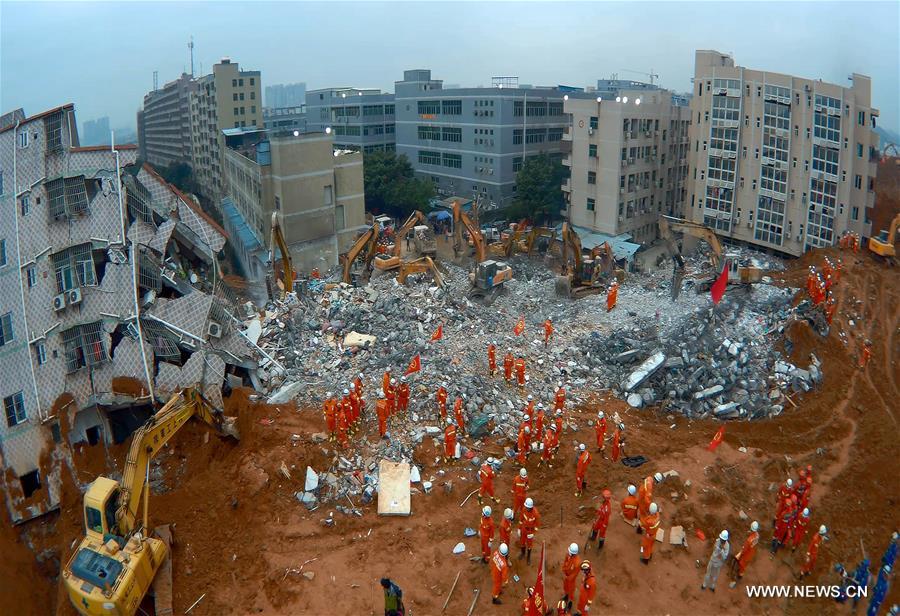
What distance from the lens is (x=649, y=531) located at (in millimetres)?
11289

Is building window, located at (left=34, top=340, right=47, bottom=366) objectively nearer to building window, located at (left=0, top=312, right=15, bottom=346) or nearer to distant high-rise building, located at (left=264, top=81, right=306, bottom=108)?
building window, located at (left=0, top=312, right=15, bottom=346)

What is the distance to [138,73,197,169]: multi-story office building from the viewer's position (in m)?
59.9

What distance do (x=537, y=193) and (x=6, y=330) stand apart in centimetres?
2787

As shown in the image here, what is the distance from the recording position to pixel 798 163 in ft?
87.5

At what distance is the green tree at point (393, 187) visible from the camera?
4159 cm

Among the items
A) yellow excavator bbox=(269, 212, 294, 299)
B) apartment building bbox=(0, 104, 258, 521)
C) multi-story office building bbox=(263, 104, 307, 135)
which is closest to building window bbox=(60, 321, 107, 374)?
apartment building bbox=(0, 104, 258, 521)

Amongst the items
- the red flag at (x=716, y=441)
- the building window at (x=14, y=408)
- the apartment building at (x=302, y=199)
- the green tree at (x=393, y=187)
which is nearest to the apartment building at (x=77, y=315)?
the building window at (x=14, y=408)

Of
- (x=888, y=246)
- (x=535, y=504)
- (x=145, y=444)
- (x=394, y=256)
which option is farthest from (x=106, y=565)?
(x=888, y=246)

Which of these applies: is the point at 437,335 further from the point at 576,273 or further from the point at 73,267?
the point at 73,267

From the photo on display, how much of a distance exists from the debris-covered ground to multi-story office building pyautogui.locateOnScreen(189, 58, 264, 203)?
110 feet

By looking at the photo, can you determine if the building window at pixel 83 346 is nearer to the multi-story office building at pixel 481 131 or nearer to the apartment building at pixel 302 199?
the apartment building at pixel 302 199

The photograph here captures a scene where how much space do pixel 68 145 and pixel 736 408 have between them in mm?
19035

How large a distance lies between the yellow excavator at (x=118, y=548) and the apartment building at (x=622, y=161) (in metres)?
26.0

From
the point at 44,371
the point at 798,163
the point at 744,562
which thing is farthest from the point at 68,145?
the point at 798,163
